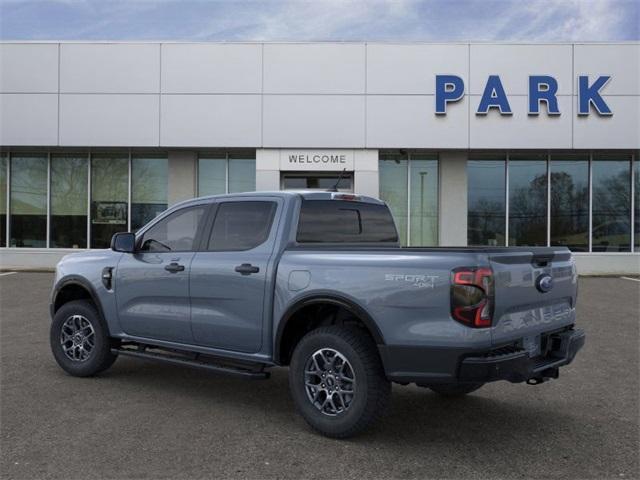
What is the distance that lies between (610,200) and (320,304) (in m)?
15.8

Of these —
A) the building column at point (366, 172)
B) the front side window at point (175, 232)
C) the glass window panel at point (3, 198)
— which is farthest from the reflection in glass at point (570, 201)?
the glass window panel at point (3, 198)

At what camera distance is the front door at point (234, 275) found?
4.84m

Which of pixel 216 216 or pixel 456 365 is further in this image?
pixel 216 216

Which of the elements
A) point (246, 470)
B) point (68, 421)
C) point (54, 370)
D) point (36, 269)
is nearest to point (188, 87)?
point (36, 269)

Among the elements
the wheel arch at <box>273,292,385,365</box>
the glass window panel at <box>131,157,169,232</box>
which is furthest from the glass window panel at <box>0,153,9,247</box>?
the wheel arch at <box>273,292,385,365</box>

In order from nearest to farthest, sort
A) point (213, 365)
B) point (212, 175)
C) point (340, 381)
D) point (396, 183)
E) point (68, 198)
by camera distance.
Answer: point (340, 381)
point (213, 365)
point (396, 183)
point (212, 175)
point (68, 198)

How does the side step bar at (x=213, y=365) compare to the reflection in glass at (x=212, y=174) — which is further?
the reflection in glass at (x=212, y=174)

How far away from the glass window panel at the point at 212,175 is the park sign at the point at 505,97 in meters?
6.40

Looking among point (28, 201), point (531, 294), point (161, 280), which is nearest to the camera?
point (531, 294)

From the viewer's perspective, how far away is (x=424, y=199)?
17.6 m

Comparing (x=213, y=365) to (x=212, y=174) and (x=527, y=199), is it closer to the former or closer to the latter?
(x=212, y=174)

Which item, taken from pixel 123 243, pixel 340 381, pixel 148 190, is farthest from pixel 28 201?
pixel 340 381

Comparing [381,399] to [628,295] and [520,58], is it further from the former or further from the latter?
[520,58]

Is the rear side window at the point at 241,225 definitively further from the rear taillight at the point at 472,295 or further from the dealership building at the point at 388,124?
the dealership building at the point at 388,124
